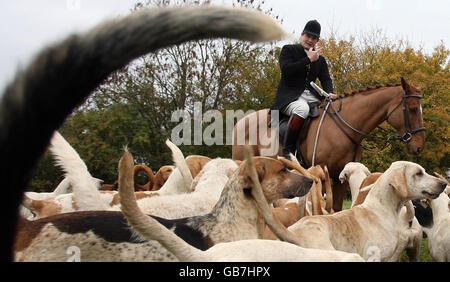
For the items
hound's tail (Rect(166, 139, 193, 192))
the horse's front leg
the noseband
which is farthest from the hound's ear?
the horse's front leg

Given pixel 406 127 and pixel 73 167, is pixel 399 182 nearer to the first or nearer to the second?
pixel 406 127

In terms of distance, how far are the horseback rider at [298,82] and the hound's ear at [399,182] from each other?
2904mm

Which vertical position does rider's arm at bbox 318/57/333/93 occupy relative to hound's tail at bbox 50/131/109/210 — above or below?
above

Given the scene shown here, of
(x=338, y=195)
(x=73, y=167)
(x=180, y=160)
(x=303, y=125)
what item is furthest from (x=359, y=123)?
(x=73, y=167)

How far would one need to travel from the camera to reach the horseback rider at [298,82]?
302 inches

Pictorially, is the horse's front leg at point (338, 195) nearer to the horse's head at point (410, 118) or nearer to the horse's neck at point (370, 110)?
the horse's neck at point (370, 110)

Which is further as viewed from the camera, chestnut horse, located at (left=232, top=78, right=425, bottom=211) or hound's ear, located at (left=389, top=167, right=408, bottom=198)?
chestnut horse, located at (left=232, top=78, right=425, bottom=211)

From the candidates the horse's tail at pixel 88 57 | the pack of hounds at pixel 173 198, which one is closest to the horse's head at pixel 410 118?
the pack of hounds at pixel 173 198

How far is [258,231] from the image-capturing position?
342 centimetres

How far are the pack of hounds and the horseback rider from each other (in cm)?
118

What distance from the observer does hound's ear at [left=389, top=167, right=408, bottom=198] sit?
15.1 ft

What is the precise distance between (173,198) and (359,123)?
415cm

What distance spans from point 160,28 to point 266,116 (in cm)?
791

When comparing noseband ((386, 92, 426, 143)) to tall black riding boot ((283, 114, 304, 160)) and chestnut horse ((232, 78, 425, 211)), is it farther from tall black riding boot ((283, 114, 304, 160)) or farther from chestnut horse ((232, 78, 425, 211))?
tall black riding boot ((283, 114, 304, 160))
